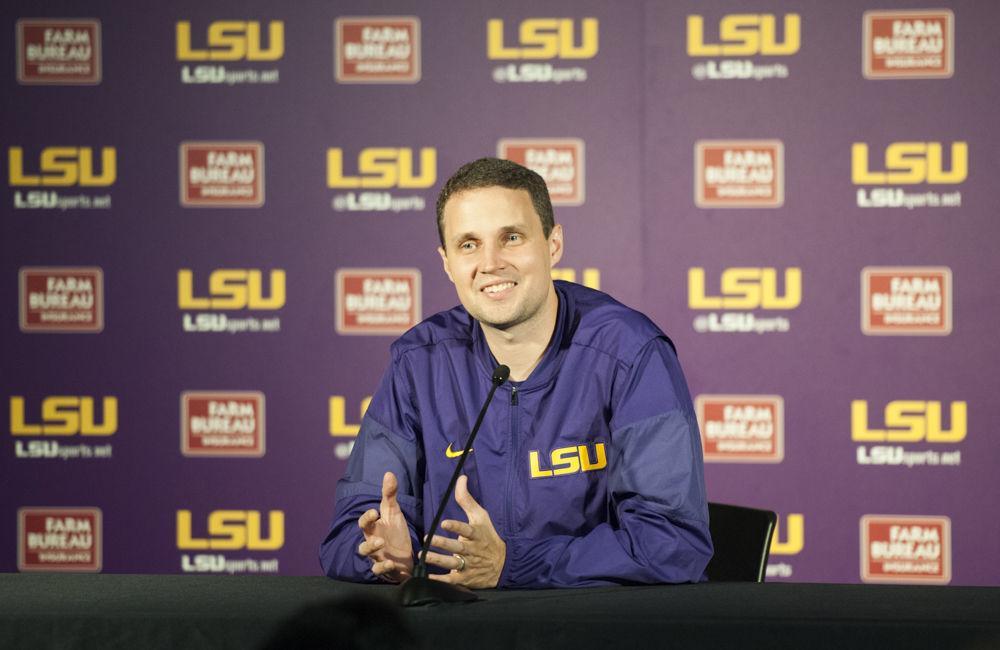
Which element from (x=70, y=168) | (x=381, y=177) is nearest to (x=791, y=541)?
(x=381, y=177)

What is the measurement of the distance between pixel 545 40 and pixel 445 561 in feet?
7.90

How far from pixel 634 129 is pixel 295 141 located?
3.68 ft

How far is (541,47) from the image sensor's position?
11.1ft

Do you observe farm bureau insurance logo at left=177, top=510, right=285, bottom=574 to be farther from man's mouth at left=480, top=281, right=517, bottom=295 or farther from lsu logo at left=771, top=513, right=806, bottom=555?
man's mouth at left=480, top=281, right=517, bottom=295

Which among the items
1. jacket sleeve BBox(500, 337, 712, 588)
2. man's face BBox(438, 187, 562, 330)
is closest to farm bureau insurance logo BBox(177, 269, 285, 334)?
man's face BBox(438, 187, 562, 330)

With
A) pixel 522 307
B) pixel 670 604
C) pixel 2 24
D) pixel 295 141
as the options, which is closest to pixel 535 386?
pixel 522 307

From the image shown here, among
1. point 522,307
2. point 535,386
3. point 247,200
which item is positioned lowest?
point 535,386

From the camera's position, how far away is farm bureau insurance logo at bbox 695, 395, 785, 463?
10.8 feet

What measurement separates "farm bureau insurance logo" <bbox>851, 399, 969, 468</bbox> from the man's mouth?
1991 mm

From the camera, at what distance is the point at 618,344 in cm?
165

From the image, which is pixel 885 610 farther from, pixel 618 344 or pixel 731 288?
pixel 731 288

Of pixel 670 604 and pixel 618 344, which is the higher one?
pixel 618 344

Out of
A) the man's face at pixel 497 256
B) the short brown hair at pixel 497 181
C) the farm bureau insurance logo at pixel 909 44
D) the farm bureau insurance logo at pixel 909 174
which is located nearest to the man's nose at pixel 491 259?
the man's face at pixel 497 256

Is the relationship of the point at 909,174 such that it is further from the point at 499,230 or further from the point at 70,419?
the point at 70,419
